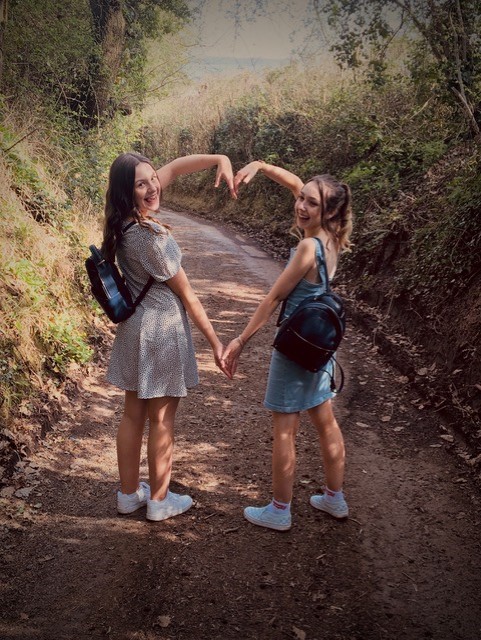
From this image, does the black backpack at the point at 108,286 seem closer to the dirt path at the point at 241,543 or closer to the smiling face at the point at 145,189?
the smiling face at the point at 145,189

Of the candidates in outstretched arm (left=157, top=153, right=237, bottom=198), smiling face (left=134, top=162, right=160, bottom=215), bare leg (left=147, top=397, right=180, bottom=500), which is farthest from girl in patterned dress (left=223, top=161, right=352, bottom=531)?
smiling face (left=134, top=162, right=160, bottom=215)

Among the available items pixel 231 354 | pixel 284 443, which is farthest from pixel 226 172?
pixel 284 443

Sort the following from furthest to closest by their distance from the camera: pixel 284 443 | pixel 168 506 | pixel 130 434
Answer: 1. pixel 168 506
2. pixel 130 434
3. pixel 284 443

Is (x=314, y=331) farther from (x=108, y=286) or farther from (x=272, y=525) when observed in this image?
(x=272, y=525)

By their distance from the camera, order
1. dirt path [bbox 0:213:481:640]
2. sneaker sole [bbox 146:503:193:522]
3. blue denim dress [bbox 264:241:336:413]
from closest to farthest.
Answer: dirt path [bbox 0:213:481:640], blue denim dress [bbox 264:241:336:413], sneaker sole [bbox 146:503:193:522]

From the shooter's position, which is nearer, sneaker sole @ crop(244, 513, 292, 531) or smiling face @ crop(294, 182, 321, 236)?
smiling face @ crop(294, 182, 321, 236)

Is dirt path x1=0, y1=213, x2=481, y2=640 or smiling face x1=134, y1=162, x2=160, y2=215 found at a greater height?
smiling face x1=134, y1=162, x2=160, y2=215

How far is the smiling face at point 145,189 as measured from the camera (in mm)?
3070

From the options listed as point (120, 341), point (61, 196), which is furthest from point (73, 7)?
point (120, 341)

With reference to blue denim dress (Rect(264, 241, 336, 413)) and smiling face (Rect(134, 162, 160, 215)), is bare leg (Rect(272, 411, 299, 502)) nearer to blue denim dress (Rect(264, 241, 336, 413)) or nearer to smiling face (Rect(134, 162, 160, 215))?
blue denim dress (Rect(264, 241, 336, 413))

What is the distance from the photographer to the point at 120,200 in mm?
3076

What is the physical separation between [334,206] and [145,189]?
43.0 inches

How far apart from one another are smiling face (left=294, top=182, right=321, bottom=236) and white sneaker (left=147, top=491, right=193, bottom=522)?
200 cm

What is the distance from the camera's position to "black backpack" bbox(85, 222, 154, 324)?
3148 mm
